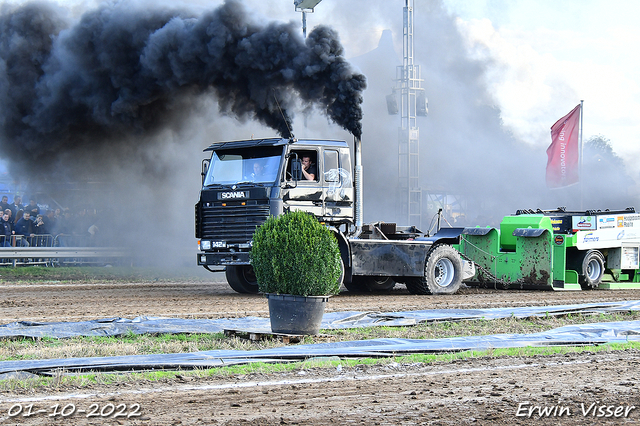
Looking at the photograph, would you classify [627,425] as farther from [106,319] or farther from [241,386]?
[106,319]

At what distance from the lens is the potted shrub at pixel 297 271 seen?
26.7 feet

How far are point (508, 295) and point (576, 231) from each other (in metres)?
3.32

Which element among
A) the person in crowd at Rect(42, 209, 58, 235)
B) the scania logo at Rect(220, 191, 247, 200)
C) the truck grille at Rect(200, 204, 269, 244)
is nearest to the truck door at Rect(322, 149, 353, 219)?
the truck grille at Rect(200, 204, 269, 244)

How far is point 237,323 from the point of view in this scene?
9352 millimetres

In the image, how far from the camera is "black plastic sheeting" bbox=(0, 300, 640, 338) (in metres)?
8.45

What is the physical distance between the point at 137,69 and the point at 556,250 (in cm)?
1214

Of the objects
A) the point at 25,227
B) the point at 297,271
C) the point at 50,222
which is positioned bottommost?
the point at 297,271

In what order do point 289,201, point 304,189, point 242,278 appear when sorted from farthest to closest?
point 242,278 → point 304,189 → point 289,201

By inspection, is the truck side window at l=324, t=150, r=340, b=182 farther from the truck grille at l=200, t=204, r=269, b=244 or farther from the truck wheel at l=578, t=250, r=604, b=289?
the truck wheel at l=578, t=250, r=604, b=289

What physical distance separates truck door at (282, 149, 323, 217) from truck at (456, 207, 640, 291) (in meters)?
3.97

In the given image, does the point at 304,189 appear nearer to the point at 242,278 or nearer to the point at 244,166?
the point at 244,166

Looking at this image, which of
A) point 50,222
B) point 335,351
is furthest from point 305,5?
point 335,351
